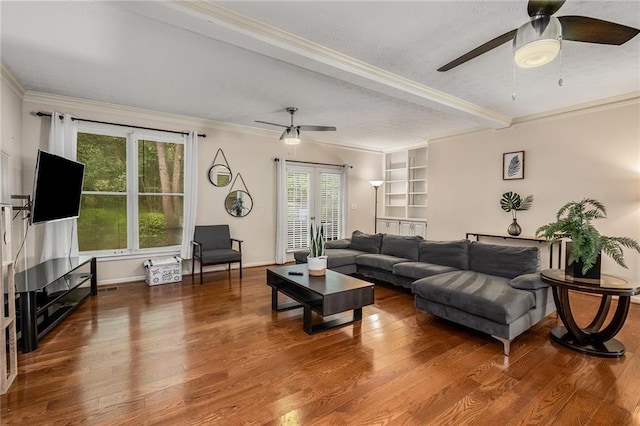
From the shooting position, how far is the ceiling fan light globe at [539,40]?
1.79m

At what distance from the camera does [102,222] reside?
4641mm

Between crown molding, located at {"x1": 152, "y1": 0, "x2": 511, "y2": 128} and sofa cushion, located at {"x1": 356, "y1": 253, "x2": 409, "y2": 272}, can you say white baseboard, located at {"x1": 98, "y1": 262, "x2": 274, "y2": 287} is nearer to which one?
sofa cushion, located at {"x1": 356, "y1": 253, "x2": 409, "y2": 272}

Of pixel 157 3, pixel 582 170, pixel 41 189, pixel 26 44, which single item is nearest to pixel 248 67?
pixel 157 3

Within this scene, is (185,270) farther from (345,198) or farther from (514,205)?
(514,205)

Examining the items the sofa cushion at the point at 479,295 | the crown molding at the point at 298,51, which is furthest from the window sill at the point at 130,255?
the sofa cushion at the point at 479,295

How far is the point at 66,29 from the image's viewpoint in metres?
2.55

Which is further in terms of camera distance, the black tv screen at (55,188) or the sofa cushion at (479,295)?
the black tv screen at (55,188)

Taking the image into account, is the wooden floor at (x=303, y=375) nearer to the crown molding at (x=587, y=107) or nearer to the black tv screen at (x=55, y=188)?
the black tv screen at (x=55, y=188)

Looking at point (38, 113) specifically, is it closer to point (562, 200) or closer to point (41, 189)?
point (41, 189)

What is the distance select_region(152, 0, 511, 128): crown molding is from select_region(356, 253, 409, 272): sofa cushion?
2215mm

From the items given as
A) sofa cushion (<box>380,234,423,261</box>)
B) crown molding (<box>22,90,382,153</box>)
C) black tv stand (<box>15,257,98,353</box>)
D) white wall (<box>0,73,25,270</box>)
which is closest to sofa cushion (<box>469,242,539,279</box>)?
sofa cushion (<box>380,234,423,261</box>)

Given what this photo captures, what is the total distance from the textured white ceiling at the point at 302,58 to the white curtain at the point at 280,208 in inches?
58.4

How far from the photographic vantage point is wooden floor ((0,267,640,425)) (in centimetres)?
187

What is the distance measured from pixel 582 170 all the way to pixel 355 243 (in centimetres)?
352
